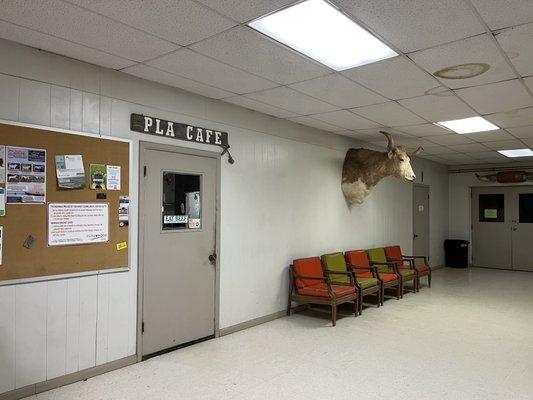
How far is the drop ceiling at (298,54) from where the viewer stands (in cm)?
238

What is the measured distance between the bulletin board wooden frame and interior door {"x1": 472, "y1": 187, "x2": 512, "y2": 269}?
9.51 metres

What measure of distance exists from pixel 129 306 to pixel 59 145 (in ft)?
5.02

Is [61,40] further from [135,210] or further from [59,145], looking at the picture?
[135,210]

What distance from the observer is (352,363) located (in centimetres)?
371

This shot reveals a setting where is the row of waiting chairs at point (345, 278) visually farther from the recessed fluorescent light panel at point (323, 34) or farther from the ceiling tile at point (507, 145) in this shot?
the recessed fluorescent light panel at point (323, 34)

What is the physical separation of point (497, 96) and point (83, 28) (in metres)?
→ 3.90

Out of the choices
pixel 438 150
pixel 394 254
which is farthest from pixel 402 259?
pixel 438 150

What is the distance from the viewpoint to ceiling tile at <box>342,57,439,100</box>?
130 inches

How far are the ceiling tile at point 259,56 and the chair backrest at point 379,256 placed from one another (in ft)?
13.1

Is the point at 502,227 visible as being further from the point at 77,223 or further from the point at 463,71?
the point at 77,223

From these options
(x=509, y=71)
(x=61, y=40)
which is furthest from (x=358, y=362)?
(x=61, y=40)

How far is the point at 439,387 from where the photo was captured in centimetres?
322

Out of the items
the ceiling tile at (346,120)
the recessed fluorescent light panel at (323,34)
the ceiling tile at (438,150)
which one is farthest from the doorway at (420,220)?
the recessed fluorescent light panel at (323,34)

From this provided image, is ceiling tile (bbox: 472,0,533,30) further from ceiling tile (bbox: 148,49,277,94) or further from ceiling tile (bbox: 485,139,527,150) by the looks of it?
ceiling tile (bbox: 485,139,527,150)
